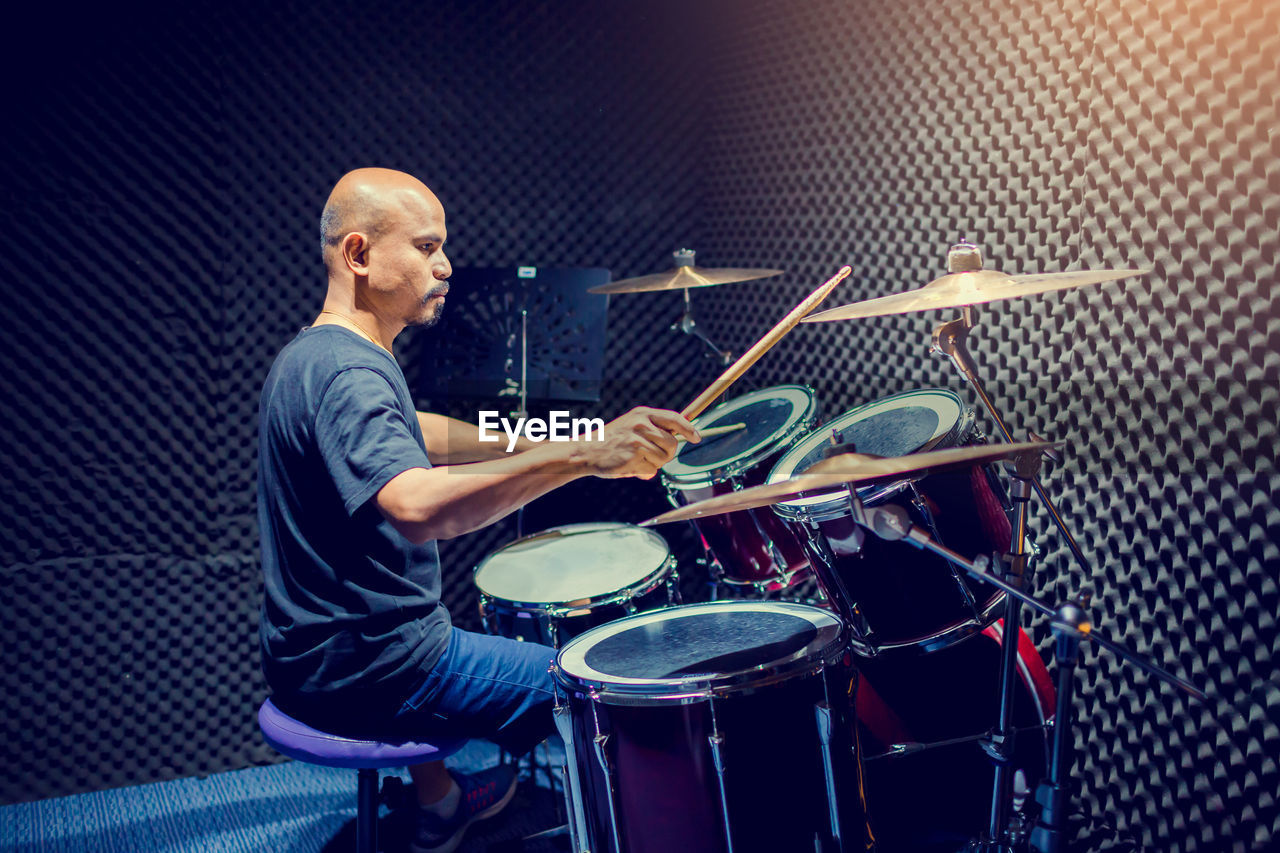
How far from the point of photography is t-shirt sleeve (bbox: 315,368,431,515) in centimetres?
172

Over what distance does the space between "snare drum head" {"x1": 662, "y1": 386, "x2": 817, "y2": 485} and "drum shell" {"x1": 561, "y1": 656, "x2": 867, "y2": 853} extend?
94 cm

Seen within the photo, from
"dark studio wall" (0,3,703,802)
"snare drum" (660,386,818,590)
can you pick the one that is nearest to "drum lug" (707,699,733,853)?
"snare drum" (660,386,818,590)

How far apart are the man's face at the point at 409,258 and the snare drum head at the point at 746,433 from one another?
881mm

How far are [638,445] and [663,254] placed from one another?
2300 millimetres

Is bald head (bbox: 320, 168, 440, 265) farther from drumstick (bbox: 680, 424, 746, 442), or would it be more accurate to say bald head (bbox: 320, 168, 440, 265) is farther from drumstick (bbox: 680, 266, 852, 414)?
drumstick (bbox: 680, 424, 746, 442)

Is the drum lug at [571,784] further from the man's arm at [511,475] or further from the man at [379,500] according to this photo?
the man's arm at [511,475]

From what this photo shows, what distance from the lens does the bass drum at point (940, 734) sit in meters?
2.14

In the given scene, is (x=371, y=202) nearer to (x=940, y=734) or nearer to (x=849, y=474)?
(x=849, y=474)

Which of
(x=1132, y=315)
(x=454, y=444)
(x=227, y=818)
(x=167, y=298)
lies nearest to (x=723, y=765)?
(x=454, y=444)

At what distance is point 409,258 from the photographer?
7.10 feet

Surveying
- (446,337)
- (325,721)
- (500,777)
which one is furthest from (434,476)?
(500,777)

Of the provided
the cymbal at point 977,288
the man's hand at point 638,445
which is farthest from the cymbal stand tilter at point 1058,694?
the cymbal at point 977,288

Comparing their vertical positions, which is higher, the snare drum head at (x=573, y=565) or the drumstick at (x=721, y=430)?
the drumstick at (x=721, y=430)

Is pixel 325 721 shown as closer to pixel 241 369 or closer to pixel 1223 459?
pixel 241 369
